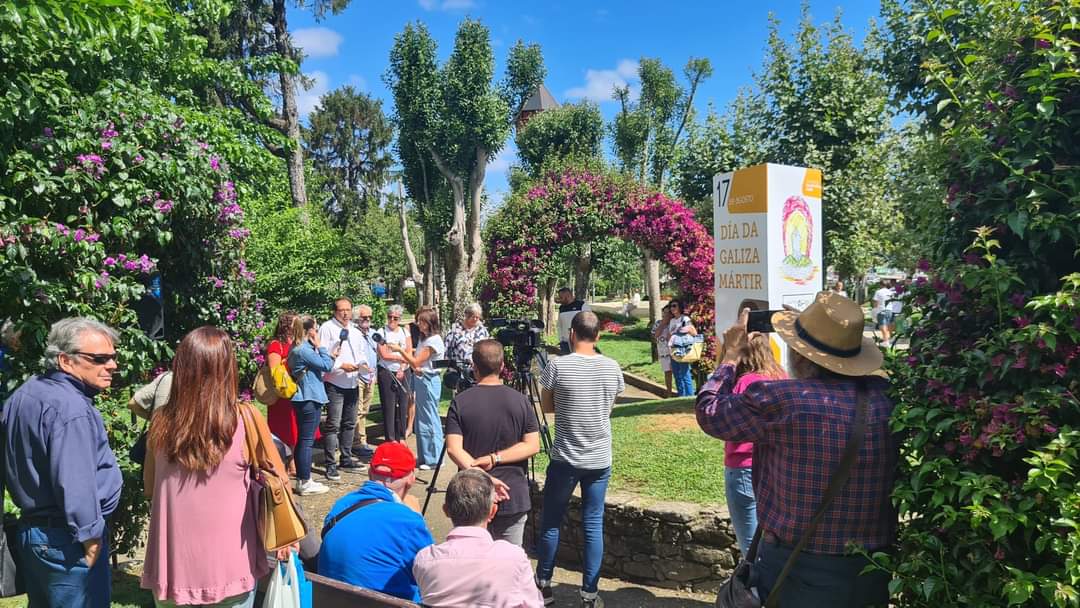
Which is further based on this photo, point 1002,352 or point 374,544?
point 374,544

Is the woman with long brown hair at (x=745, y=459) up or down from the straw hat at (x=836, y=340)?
down

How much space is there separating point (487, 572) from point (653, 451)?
3.68 m

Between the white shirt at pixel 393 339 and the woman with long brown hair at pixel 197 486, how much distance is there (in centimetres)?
463

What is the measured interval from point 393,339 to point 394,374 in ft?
1.32

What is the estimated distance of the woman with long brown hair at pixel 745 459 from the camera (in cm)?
342

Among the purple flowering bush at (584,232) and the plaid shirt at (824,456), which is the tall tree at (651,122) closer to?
the purple flowering bush at (584,232)

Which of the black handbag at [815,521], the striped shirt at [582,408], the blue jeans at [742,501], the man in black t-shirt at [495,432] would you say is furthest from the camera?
the striped shirt at [582,408]

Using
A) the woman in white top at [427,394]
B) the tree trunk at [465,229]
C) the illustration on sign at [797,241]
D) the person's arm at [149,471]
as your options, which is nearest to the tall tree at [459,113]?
the tree trunk at [465,229]

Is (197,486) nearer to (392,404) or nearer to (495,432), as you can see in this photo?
(495,432)

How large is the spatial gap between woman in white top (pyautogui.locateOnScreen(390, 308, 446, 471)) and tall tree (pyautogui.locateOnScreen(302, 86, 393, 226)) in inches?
1328

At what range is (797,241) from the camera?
20.6 ft

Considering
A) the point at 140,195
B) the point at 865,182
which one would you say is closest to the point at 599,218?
the point at 865,182

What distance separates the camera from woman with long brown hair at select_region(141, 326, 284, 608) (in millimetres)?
2461

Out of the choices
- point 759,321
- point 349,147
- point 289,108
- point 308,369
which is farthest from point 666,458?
point 349,147
